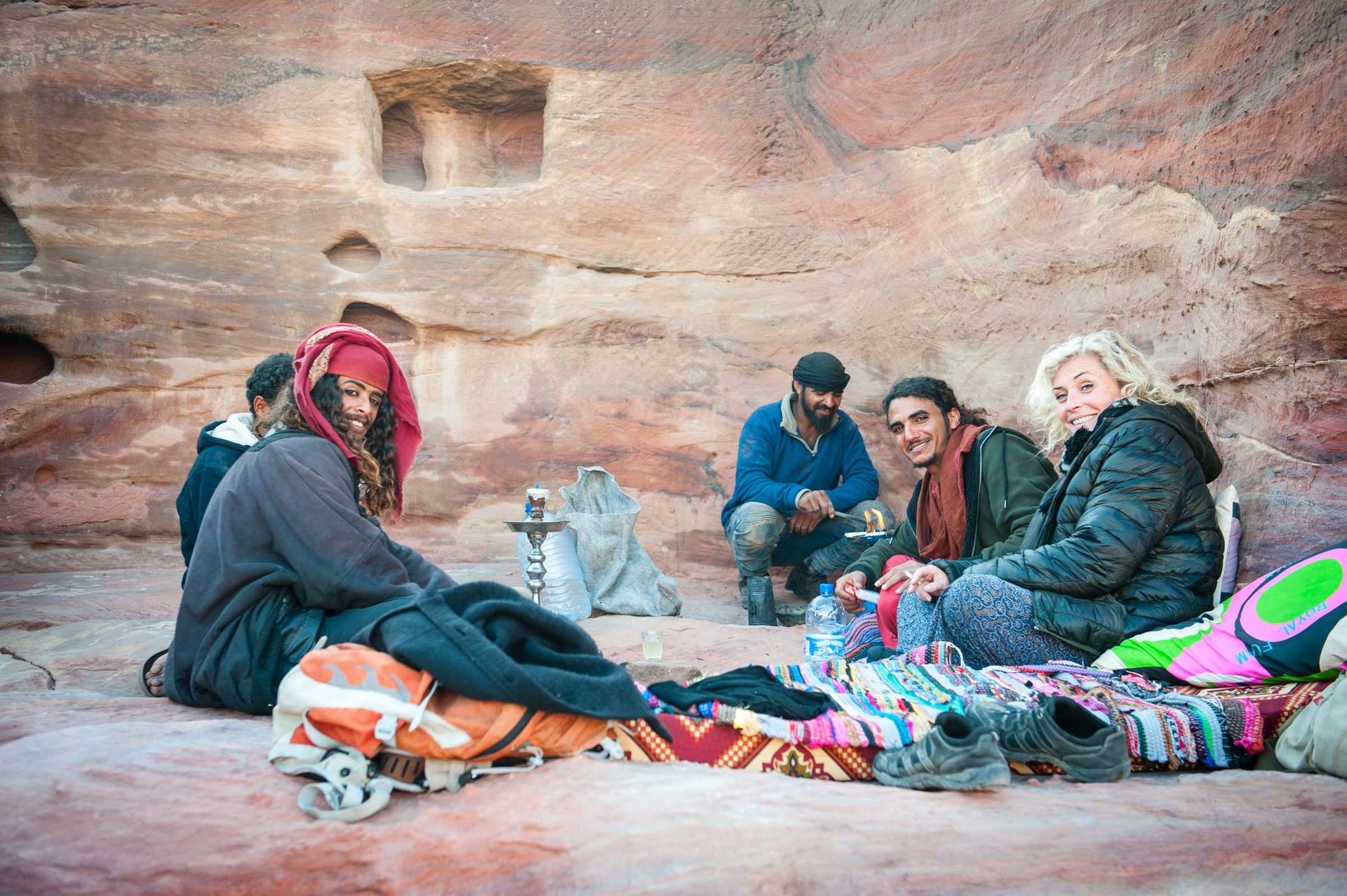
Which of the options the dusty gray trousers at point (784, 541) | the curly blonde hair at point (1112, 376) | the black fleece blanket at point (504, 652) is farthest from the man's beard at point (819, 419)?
the black fleece blanket at point (504, 652)

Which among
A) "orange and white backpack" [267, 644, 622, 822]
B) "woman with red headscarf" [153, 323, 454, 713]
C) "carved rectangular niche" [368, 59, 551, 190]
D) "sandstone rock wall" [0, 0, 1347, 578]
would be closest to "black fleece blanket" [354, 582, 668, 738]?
"orange and white backpack" [267, 644, 622, 822]

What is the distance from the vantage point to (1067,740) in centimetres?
222

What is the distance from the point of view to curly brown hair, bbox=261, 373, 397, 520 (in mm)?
3057

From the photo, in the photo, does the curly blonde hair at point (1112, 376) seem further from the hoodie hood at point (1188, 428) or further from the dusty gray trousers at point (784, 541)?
the dusty gray trousers at point (784, 541)

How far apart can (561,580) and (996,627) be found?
229 centimetres

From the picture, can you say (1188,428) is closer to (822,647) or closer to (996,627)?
(996,627)

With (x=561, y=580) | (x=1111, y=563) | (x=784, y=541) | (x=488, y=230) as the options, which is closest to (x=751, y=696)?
(x=1111, y=563)

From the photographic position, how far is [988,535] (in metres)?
3.97

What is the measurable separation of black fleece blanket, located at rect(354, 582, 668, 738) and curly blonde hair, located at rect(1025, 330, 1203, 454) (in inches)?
82.9

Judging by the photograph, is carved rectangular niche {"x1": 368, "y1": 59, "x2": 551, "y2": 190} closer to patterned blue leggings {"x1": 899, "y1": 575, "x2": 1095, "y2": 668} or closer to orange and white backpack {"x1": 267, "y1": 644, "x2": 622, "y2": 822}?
patterned blue leggings {"x1": 899, "y1": 575, "x2": 1095, "y2": 668}

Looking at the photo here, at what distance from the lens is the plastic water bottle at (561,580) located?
4.73 m

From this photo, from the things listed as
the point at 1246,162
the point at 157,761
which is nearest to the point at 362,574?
the point at 157,761

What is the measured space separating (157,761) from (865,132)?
557 cm

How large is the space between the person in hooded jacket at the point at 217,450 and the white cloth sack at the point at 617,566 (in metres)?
1.61
